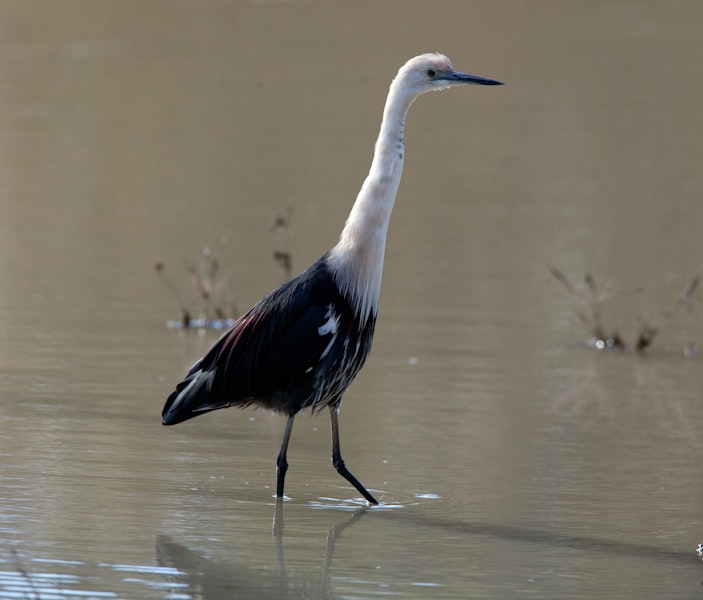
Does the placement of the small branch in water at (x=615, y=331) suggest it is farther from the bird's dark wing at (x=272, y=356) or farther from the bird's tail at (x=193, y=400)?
the bird's tail at (x=193, y=400)

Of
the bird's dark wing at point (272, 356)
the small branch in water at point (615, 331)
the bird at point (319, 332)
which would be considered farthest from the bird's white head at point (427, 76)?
the small branch in water at point (615, 331)

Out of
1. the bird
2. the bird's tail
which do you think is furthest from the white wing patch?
the bird's tail

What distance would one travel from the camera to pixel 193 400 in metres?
6.85

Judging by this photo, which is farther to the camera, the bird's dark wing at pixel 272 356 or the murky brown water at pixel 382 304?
the bird's dark wing at pixel 272 356

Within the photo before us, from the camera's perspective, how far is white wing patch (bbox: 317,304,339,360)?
674 centimetres

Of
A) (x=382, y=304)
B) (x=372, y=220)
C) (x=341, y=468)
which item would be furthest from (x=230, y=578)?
(x=382, y=304)

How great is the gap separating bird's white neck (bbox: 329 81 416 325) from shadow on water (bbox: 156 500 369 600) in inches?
58.4

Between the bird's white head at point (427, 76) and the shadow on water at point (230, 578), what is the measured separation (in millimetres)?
2333

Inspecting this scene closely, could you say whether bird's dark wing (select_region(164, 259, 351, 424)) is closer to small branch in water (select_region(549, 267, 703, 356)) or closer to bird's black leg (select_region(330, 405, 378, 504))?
bird's black leg (select_region(330, 405, 378, 504))

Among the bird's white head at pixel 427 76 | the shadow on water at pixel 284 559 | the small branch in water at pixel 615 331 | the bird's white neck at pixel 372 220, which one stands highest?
the bird's white head at pixel 427 76

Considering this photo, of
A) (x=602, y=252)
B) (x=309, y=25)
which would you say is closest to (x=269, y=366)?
(x=602, y=252)

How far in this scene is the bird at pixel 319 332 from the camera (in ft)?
22.2

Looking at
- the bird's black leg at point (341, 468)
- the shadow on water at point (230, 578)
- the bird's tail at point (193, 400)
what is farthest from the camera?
the bird's tail at point (193, 400)

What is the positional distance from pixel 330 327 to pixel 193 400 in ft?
2.42
